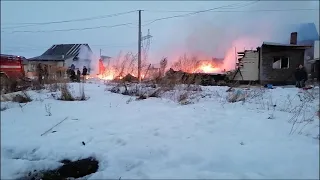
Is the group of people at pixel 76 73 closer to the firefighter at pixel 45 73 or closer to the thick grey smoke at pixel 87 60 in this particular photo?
the thick grey smoke at pixel 87 60

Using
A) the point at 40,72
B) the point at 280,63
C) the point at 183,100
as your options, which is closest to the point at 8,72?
the point at 40,72

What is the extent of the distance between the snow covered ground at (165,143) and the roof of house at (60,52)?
328 centimetres

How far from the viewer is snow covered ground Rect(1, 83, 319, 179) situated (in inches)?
114

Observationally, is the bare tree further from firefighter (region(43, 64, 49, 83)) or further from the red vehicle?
the red vehicle

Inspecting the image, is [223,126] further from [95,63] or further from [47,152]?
[95,63]

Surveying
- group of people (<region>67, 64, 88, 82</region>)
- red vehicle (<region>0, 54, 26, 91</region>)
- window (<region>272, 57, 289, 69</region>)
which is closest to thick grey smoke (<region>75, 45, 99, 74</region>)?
group of people (<region>67, 64, 88, 82</region>)

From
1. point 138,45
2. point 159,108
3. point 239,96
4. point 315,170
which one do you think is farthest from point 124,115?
point 138,45

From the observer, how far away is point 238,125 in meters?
4.54

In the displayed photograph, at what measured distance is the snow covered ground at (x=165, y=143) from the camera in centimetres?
289

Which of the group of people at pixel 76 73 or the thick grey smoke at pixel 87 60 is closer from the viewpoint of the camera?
the thick grey smoke at pixel 87 60

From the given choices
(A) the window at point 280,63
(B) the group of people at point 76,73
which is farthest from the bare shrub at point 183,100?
(A) the window at point 280,63

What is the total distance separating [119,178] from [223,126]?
7.24 ft

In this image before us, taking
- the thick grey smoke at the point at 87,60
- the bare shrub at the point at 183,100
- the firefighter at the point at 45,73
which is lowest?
the bare shrub at the point at 183,100

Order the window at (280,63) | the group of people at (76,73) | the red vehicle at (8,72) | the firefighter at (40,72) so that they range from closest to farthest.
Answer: the red vehicle at (8,72) < the firefighter at (40,72) < the group of people at (76,73) < the window at (280,63)
